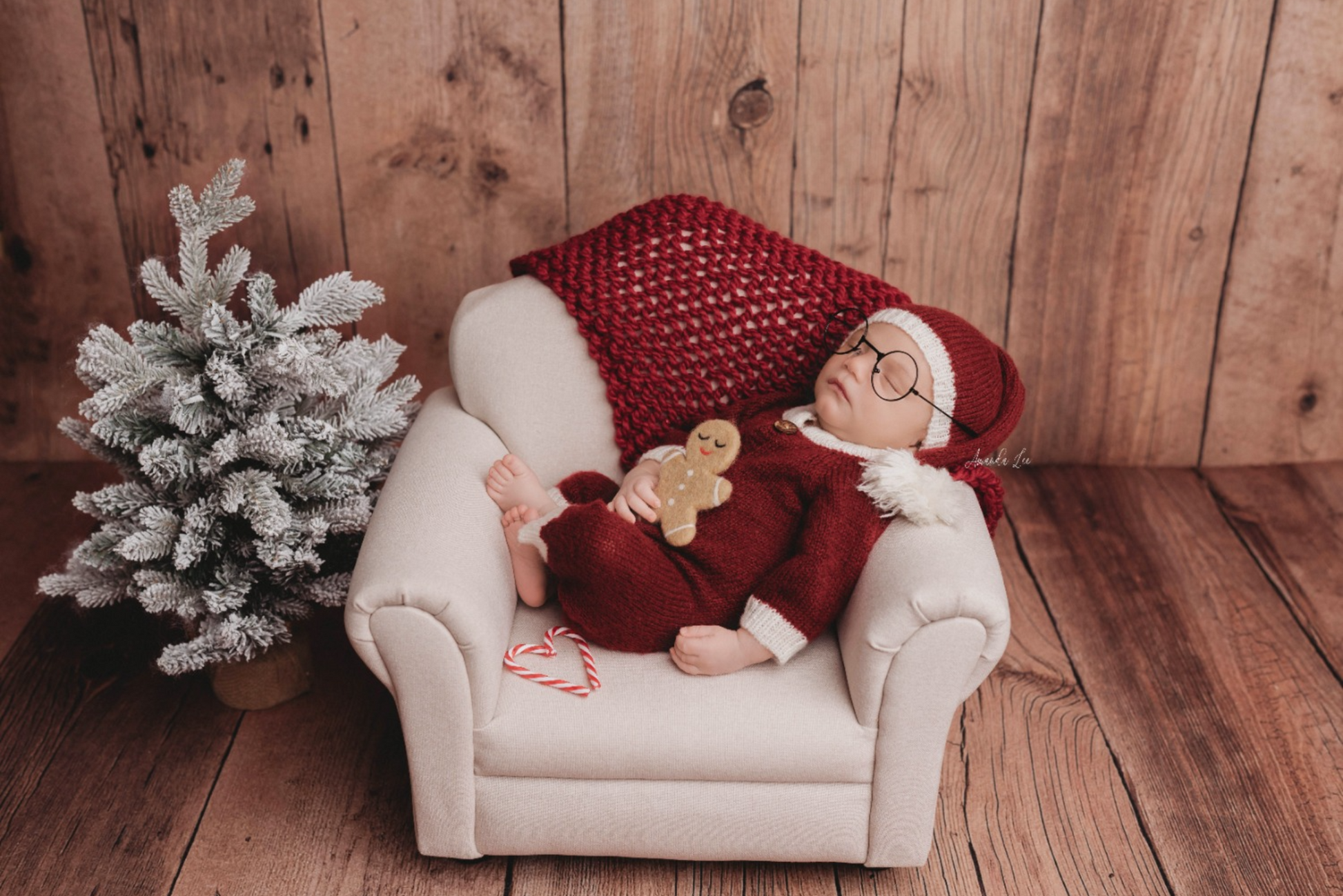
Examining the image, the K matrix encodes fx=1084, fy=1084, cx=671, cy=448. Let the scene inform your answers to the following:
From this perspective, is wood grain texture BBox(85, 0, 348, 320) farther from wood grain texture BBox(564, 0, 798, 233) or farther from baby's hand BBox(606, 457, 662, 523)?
baby's hand BBox(606, 457, 662, 523)

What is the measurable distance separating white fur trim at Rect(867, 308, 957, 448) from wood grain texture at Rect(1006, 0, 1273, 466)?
29.5 inches

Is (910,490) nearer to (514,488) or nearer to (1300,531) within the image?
(514,488)

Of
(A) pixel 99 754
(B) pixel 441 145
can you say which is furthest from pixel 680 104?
(A) pixel 99 754

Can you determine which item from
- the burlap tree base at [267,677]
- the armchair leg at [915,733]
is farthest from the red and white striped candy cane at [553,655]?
the burlap tree base at [267,677]

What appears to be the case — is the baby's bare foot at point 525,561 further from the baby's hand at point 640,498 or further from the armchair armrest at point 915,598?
the armchair armrest at point 915,598

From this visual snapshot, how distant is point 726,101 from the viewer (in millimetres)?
1942

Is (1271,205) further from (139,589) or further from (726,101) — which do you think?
(139,589)

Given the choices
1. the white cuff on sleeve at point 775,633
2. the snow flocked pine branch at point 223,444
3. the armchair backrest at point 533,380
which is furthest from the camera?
the armchair backrest at point 533,380

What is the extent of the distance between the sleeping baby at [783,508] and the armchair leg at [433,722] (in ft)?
0.62

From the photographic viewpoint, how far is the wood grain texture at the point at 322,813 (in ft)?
4.62

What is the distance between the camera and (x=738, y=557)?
1.40 m

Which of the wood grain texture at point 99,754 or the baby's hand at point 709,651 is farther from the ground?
the baby's hand at point 709,651

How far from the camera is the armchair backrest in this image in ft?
5.16

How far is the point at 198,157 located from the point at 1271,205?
201 centimetres
